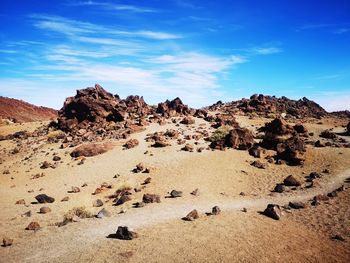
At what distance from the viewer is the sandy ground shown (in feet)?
Answer: 43.4

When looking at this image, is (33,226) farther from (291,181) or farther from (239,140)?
(239,140)

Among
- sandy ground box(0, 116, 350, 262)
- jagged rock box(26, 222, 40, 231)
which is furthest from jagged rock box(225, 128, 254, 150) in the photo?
jagged rock box(26, 222, 40, 231)

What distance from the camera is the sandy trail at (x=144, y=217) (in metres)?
13.6

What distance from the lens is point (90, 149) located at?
108 feet

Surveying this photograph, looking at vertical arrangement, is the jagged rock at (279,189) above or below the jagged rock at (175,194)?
above

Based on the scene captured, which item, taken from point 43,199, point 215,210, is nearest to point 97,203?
point 43,199

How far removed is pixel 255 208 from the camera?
18844 millimetres

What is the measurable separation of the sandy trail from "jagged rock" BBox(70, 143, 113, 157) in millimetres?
15203

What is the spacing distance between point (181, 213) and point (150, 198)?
119 inches

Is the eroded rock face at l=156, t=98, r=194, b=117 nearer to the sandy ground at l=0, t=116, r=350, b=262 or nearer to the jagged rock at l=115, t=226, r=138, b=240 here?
the sandy ground at l=0, t=116, r=350, b=262

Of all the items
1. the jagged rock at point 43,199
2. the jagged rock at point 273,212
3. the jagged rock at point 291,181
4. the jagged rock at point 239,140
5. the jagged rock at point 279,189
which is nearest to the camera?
the jagged rock at point 273,212

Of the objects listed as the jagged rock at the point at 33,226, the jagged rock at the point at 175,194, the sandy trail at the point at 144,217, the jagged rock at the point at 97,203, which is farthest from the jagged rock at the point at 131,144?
the jagged rock at the point at 33,226

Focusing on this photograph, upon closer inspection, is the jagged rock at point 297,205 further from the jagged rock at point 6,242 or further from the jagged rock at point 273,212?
the jagged rock at point 6,242

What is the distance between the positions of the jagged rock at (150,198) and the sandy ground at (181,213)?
62 centimetres
